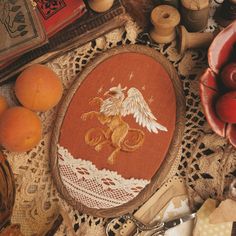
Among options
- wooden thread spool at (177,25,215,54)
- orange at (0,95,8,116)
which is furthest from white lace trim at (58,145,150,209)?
wooden thread spool at (177,25,215,54)

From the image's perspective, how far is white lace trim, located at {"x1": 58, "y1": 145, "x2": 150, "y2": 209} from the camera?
2.53 feet

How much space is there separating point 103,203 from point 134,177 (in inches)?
2.7

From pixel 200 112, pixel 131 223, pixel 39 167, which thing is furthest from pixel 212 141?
pixel 39 167

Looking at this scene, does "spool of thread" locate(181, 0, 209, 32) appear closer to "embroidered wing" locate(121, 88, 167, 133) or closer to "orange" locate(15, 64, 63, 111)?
"embroidered wing" locate(121, 88, 167, 133)

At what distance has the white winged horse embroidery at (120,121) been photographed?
2.61ft

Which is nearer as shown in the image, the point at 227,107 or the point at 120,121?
the point at 227,107

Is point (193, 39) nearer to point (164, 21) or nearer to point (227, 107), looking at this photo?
point (164, 21)

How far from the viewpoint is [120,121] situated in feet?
2.64

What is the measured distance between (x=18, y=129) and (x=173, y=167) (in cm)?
27

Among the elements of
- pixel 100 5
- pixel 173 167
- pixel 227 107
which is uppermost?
pixel 100 5

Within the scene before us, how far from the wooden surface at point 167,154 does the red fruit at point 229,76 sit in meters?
0.09

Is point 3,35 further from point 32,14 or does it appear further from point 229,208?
point 229,208

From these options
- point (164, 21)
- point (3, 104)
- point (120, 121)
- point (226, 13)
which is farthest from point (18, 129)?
point (226, 13)

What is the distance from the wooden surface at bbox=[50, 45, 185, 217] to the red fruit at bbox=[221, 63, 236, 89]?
90 mm
